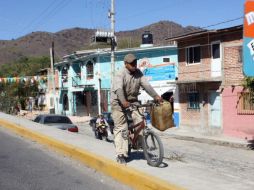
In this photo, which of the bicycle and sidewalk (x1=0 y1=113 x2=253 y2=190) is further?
the bicycle

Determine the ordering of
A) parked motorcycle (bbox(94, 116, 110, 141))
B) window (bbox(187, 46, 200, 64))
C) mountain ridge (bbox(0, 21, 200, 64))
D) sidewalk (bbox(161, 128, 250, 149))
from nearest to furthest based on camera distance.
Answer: parked motorcycle (bbox(94, 116, 110, 141))
sidewalk (bbox(161, 128, 250, 149))
window (bbox(187, 46, 200, 64))
mountain ridge (bbox(0, 21, 200, 64))

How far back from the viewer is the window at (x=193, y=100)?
32688 mm

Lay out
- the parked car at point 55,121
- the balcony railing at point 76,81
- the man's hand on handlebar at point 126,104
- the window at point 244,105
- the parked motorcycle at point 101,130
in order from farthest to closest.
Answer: the balcony railing at point 76,81, the window at point 244,105, the parked motorcycle at point 101,130, the parked car at point 55,121, the man's hand on handlebar at point 126,104

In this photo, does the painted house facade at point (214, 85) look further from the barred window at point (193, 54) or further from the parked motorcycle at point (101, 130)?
the parked motorcycle at point (101, 130)

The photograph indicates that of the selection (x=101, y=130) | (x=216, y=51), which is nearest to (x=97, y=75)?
(x=216, y=51)

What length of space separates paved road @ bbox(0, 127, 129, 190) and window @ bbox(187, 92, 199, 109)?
21.9 metres

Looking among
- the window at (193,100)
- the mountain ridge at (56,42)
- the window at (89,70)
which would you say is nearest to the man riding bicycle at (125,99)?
the window at (193,100)

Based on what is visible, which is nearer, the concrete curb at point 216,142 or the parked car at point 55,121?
the parked car at point 55,121

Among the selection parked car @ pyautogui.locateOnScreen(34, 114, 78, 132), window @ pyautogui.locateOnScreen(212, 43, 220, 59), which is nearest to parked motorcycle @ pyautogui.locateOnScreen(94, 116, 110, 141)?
parked car @ pyautogui.locateOnScreen(34, 114, 78, 132)

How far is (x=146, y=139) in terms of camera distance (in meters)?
8.28

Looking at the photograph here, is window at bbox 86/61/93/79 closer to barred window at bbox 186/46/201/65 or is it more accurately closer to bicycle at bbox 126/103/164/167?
barred window at bbox 186/46/201/65

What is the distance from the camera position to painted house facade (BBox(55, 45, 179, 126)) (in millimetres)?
38250

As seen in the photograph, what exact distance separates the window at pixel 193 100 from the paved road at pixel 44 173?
21937mm

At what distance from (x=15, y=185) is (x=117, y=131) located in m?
1.88
